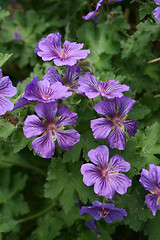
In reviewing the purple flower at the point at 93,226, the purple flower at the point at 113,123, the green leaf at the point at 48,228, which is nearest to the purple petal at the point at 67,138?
the purple flower at the point at 113,123

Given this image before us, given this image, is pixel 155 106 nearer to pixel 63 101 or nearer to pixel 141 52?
pixel 141 52

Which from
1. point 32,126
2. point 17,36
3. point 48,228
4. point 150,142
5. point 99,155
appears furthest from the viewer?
point 17,36

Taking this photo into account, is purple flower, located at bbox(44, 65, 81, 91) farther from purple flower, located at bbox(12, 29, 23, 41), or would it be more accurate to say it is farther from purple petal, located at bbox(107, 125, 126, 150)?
purple flower, located at bbox(12, 29, 23, 41)

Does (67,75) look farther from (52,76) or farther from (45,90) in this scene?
(45,90)

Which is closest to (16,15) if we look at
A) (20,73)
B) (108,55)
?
(20,73)

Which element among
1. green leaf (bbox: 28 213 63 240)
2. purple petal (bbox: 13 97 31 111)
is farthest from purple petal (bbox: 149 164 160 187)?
green leaf (bbox: 28 213 63 240)

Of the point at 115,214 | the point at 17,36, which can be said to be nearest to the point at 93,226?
the point at 115,214
